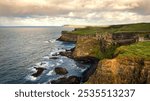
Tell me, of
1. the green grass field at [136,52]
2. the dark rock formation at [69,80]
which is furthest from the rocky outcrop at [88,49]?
the green grass field at [136,52]

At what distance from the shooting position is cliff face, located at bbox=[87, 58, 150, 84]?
3603cm

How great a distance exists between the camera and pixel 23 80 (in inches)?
1794

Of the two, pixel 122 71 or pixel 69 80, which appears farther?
pixel 69 80

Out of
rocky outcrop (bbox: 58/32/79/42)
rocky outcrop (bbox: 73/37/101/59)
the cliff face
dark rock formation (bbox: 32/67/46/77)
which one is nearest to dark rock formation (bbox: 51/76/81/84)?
dark rock formation (bbox: 32/67/46/77)

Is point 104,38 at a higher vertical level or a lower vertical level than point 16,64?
higher

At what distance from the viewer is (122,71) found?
125ft

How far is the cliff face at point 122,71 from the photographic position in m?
36.0

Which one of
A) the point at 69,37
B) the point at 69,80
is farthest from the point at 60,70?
the point at 69,37

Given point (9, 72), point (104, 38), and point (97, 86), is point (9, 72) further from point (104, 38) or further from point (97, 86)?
point (97, 86)

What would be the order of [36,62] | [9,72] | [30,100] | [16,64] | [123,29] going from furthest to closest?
[123,29], [36,62], [16,64], [9,72], [30,100]

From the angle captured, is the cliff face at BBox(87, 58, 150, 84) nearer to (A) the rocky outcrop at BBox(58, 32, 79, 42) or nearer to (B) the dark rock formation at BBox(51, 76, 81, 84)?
(B) the dark rock formation at BBox(51, 76, 81, 84)

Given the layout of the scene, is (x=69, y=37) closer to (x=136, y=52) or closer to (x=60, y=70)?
(x=60, y=70)

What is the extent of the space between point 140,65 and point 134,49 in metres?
6.58

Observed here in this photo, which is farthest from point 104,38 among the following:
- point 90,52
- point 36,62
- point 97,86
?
point 97,86
